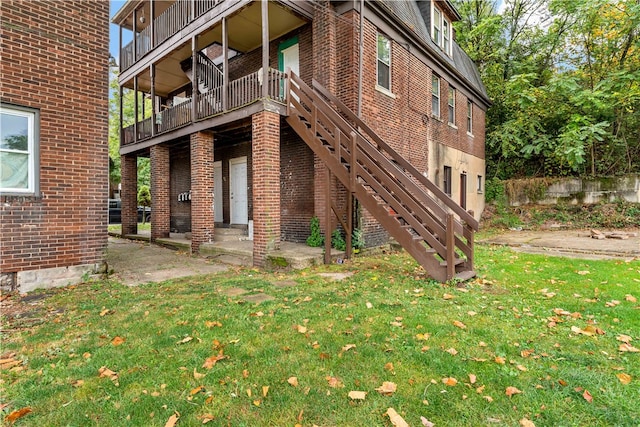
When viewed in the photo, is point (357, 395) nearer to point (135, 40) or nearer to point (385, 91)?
point (385, 91)

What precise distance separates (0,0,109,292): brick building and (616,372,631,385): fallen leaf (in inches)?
290

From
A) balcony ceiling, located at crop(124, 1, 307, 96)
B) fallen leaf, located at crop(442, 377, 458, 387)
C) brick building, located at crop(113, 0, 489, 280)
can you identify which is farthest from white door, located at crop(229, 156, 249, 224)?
fallen leaf, located at crop(442, 377, 458, 387)

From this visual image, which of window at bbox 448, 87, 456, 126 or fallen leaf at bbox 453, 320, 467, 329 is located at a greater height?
window at bbox 448, 87, 456, 126

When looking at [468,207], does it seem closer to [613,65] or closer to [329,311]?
[613,65]

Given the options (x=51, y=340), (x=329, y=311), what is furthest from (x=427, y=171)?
(x=51, y=340)

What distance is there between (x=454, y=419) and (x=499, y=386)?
1.98ft

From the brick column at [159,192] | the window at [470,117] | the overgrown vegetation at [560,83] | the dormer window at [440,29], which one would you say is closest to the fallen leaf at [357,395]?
the brick column at [159,192]

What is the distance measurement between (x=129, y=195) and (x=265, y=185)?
8531 millimetres

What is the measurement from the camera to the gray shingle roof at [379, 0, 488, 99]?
10.2 m

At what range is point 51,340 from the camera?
3.51 metres

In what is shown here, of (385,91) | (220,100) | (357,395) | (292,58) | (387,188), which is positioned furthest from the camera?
(292,58)

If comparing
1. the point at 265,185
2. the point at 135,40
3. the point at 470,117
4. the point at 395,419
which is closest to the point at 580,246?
the point at 470,117

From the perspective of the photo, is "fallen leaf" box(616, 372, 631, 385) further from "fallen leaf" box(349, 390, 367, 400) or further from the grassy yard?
"fallen leaf" box(349, 390, 367, 400)

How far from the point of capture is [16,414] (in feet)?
7.54
